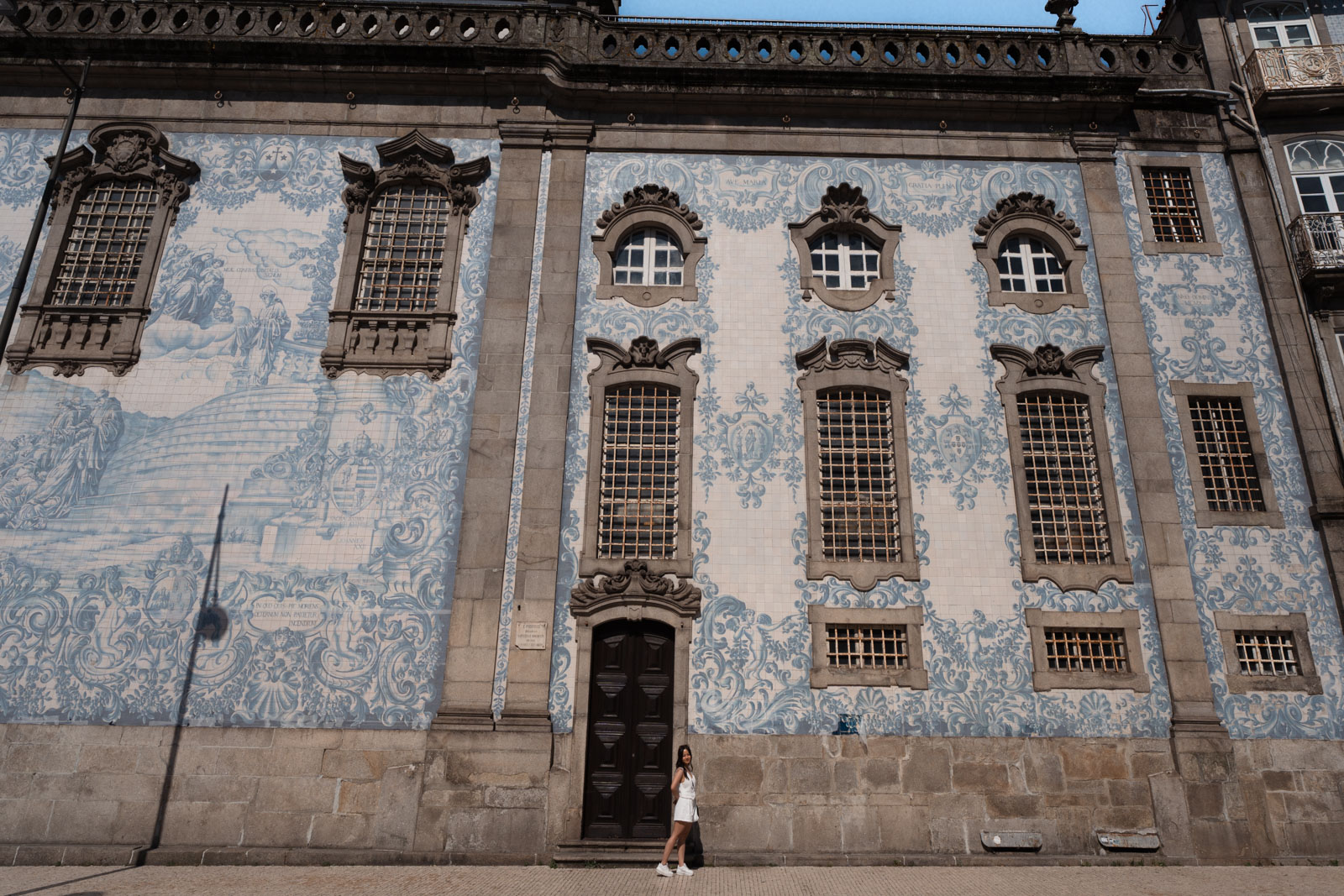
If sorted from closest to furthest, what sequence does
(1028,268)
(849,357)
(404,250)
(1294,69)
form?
(849,357) → (404,250) → (1028,268) → (1294,69)

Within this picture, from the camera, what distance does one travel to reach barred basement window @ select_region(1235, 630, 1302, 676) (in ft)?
38.3

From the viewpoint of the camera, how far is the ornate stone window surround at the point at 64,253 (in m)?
12.6

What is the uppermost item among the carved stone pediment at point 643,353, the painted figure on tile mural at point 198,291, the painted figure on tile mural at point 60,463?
the painted figure on tile mural at point 198,291

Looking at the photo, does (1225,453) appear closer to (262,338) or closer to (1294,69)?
(1294,69)

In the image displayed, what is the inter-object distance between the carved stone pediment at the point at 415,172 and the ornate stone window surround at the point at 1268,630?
12936 mm

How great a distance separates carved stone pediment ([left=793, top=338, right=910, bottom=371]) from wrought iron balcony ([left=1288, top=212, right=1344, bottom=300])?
6.61 metres

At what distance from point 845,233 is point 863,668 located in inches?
276

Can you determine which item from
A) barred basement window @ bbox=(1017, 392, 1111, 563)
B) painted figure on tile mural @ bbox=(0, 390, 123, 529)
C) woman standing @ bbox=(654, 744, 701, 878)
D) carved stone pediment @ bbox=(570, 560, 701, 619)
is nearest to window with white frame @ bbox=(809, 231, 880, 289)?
barred basement window @ bbox=(1017, 392, 1111, 563)

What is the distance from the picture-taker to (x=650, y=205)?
44.5 ft

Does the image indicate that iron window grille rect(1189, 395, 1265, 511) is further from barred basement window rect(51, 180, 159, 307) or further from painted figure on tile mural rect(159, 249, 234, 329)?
barred basement window rect(51, 180, 159, 307)

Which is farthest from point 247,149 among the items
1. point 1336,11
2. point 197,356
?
point 1336,11

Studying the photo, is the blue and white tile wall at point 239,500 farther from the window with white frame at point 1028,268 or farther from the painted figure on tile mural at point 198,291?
the window with white frame at point 1028,268

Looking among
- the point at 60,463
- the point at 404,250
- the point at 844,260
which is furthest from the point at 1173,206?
the point at 60,463

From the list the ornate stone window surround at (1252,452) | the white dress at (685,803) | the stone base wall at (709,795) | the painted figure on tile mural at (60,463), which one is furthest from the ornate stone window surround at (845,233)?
the painted figure on tile mural at (60,463)
